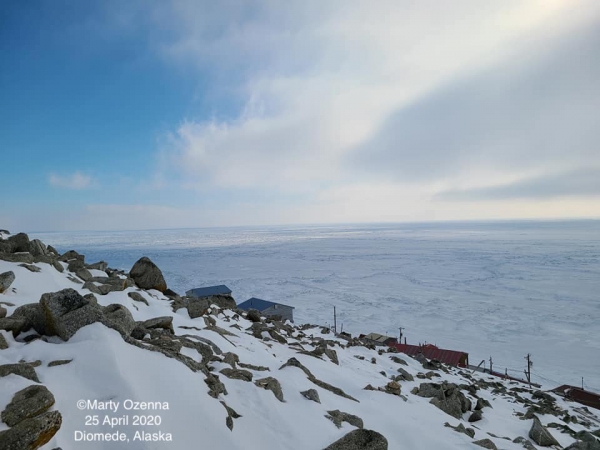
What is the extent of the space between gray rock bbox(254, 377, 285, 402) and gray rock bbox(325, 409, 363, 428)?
0.98 meters

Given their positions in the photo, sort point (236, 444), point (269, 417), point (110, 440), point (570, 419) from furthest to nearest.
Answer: point (570, 419) → point (269, 417) → point (236, 444) → point (110, 440)

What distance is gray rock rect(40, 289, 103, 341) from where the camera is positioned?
16.6 feet

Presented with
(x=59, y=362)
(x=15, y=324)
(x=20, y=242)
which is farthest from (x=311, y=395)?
(x=20, y=242)

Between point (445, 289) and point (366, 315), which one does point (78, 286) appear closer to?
point (366, 315)

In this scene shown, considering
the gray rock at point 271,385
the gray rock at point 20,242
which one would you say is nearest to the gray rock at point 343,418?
the gray rock at point 271,385

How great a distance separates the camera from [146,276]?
46.7ft

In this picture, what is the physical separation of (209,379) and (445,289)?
Answer: 50.3 m

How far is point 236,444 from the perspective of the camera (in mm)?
3809

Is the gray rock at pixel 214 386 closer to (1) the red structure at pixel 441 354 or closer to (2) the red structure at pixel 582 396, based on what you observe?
(1) the red structure at pixel 441 354

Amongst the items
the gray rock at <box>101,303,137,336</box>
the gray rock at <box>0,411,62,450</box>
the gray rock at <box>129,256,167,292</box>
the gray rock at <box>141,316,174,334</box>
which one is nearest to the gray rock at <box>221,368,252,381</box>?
the gray rock at <box>101,303,137,336</box>

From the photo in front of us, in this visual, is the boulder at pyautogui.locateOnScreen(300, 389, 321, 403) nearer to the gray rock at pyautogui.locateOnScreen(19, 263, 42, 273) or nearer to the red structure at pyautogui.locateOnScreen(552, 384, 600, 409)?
the gray rock at pyautogui.locateOnScreen(19, 263, 42, 273)

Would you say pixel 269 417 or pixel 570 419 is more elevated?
pixel 269 417

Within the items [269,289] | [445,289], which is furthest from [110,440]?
[445,289]

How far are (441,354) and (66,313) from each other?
1102 inches
